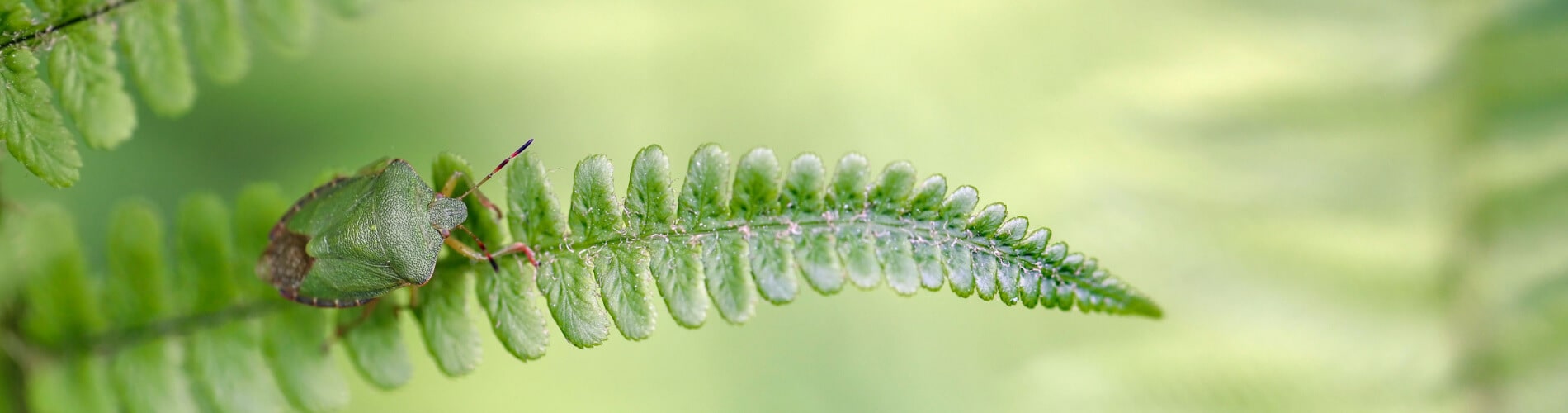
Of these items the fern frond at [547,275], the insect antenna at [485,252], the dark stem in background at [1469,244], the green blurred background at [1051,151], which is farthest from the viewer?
the dark stem in background at [1469,244]

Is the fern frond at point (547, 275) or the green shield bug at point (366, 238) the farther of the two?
the green shield bug at point (366, 238)

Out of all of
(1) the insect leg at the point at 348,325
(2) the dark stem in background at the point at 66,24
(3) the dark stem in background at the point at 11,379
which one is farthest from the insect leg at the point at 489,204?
(3) the dark stem in background at the point at 11,379

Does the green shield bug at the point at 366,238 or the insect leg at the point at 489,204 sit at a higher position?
the insect leg at the point at 489,204

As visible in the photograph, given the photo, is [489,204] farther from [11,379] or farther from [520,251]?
[11,379]

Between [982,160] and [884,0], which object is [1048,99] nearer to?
[982,160]

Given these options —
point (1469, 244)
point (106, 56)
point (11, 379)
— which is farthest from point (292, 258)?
point (1469, 244)

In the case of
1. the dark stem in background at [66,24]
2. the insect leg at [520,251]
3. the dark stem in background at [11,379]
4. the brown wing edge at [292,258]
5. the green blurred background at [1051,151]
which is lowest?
the dark stem in background at [11,379]

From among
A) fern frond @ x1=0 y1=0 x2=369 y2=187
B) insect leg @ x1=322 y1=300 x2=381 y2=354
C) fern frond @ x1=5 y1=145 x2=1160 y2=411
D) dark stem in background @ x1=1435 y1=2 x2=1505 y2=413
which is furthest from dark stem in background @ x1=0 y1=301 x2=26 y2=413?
dark stem in background @ x1=1435 y1=2 x2=1505 y2=413

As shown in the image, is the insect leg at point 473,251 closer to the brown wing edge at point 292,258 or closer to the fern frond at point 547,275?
the fern frond at point 547,275
